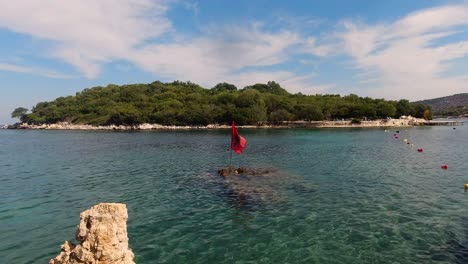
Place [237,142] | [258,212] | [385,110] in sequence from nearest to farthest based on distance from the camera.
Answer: [258,212], [237,142], [385,110]

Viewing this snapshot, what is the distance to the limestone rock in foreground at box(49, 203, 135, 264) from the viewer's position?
8.74 meters

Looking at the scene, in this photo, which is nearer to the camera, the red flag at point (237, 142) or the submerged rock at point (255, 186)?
the submerged rock at point (255, 186)

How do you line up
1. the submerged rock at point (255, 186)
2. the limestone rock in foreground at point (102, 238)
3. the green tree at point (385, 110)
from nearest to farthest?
the limestone rock in foreground at point (102, 238) < the submerged rock at point (255, 186) < the green tree at point (385, 110)

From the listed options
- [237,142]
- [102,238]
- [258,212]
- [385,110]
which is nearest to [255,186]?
[237,142]

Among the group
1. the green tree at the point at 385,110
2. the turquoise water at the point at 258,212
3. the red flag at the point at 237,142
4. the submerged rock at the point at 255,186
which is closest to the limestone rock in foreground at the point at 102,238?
the turquoise water at the point at 258,212

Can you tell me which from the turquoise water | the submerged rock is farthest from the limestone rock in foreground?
the submerged rock

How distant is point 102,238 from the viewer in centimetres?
877

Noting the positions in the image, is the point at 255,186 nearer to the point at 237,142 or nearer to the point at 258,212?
the point at 237,142

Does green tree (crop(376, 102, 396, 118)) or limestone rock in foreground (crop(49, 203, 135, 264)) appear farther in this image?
green tree (crop(376, 102, 396, 118))

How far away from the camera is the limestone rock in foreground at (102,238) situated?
8.74 m

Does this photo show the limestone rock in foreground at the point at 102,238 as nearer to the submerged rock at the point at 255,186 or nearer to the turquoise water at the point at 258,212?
the turquoise water at the point at 258,212

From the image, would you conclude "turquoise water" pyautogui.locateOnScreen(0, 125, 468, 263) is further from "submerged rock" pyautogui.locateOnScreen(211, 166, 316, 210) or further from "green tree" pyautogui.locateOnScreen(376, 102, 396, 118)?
"green tree" pyautogui.locateOnScreen(376, 102, 396, 118)

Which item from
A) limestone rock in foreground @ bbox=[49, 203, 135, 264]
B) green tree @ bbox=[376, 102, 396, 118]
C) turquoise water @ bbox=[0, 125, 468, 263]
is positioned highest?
green tree @ bbox=[376, 102, 396, 118]

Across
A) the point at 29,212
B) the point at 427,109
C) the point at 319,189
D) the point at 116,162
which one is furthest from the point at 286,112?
the point at 29,212
